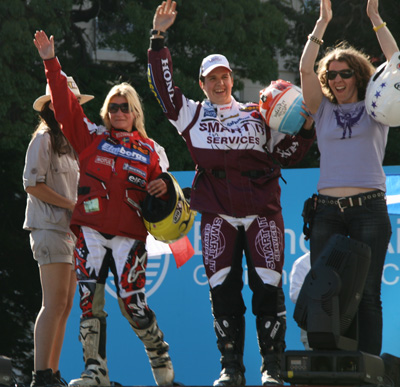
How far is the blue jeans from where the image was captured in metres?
4.41

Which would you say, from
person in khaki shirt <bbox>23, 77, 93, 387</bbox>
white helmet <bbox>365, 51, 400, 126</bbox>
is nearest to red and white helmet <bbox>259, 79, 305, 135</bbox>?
white helmet <bbox>365, 51, 400, 126</bbox>

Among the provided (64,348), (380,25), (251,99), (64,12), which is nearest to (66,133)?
(380,25)

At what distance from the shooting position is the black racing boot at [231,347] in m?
4.68

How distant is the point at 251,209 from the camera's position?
15.8ft

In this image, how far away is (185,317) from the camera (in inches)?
264

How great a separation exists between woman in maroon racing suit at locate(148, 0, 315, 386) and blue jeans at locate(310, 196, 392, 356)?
15.7 inches

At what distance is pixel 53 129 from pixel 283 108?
61.4 inches

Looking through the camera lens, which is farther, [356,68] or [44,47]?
[44,47]

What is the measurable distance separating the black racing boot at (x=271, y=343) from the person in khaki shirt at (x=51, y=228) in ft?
4.28

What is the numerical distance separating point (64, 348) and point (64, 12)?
19.5 ft

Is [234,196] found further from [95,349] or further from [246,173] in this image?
[95,349]

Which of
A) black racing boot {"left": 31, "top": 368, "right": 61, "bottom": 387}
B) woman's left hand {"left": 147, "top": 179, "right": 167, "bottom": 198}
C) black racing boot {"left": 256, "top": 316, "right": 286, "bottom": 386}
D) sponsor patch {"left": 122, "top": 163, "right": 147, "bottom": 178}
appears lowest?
black racing boot {"left": 31, "top": 368, "right": 61, "bottom": 387}

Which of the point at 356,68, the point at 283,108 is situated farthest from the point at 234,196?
the point at 356,68

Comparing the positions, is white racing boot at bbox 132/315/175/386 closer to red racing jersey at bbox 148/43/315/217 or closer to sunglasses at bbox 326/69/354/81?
red racing jersey at bbox 148/43/315/217
